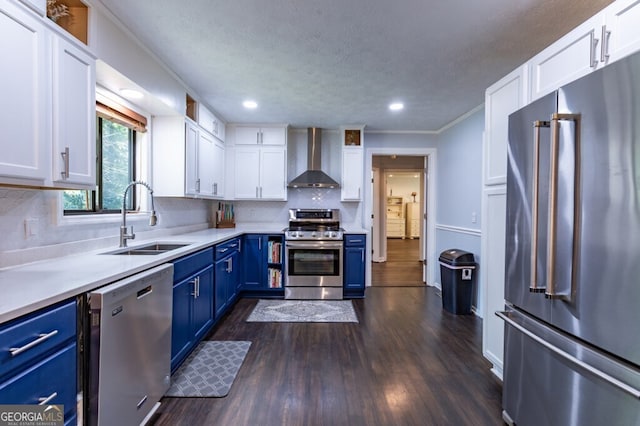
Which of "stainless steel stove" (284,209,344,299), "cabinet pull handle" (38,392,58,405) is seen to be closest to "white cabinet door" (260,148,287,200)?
"stainless steel stove" (284,209,344,299)

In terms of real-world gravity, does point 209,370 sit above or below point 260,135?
below

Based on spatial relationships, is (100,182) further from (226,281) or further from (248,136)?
(248,136)

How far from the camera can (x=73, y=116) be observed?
1618mm

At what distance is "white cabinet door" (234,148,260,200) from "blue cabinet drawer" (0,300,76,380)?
3287 millimetres

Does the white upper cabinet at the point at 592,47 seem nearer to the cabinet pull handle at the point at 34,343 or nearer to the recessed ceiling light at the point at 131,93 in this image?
the cabinet pull handle at the point at 34,343

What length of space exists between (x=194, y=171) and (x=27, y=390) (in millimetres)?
2553

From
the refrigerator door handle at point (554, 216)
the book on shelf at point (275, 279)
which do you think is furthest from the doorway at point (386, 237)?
the refrigerator door handle at point (554, 216)

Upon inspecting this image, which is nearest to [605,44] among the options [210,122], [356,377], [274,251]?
[356,377]

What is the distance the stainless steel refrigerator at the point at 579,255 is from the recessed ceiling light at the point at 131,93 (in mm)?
2771

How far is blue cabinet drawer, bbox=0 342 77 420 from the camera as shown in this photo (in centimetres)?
97

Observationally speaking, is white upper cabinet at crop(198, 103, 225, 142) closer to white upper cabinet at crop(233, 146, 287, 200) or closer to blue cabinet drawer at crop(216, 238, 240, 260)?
white upper cabinet at crop(233, 146, 287, 200)

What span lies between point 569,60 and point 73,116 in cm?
270

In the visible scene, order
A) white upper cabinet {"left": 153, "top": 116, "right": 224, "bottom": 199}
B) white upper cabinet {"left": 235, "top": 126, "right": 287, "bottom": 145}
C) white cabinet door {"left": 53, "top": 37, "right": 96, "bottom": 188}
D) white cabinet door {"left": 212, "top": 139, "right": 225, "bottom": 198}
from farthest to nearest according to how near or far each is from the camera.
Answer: white upper cabinet {"left": 235, "top": 126, "right": 287, "bottom": 145} → white cabinet door {"left": 212, "top": 139, "right": 225, "bottom": 198} → white upper cabinet {"left": 153, "top": 116, "right": 224, "bottom": 199} → white cabinet door {"left": 53, "top": 37, "right": 96, "bottom": 188}

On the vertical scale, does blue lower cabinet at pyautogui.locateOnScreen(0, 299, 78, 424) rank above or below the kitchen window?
below
